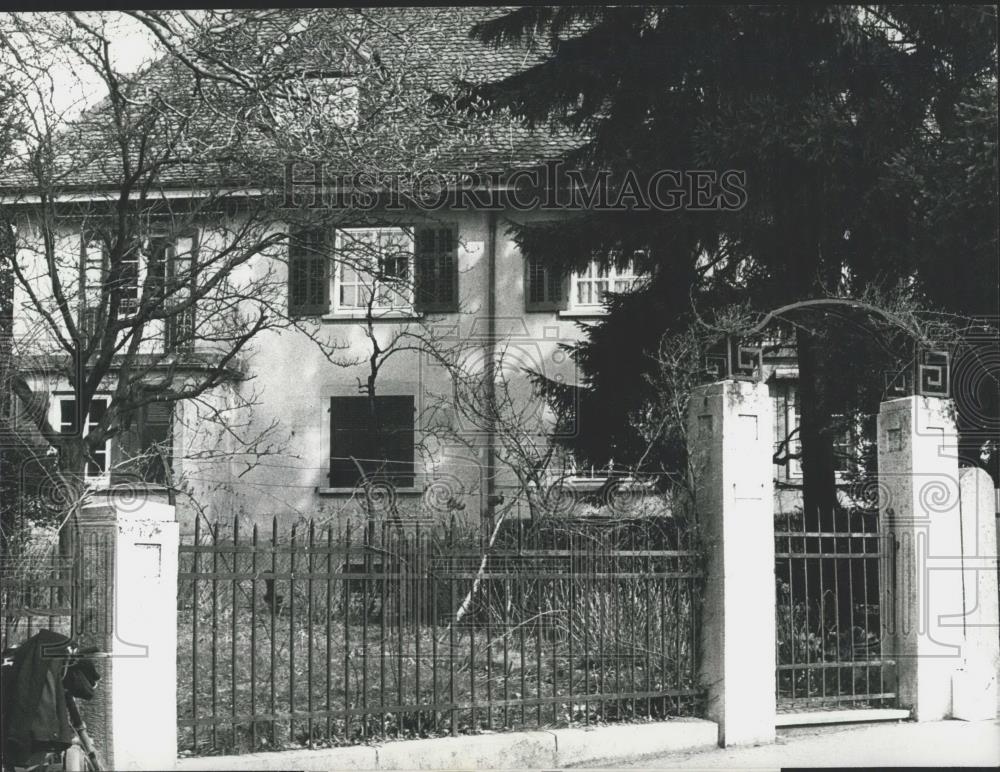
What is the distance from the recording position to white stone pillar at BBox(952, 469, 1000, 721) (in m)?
8.87

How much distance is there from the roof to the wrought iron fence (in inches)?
193

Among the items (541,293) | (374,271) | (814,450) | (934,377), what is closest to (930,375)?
(934,377)

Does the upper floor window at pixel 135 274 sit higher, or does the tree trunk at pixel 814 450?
the upper floor window at pixel 135 274

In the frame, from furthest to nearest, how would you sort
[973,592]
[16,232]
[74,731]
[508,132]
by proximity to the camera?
[508,132]
[16,232]
[973,592]
[74,731]

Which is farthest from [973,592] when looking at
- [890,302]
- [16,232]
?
[16,232]

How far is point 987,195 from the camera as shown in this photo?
10.6 metres

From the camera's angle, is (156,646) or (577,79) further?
(577,79)

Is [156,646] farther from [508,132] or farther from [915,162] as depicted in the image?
[508,132]

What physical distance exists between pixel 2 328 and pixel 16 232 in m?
1.35

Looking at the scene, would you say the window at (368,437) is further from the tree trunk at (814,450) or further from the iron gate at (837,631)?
the iron gate at (837,631)

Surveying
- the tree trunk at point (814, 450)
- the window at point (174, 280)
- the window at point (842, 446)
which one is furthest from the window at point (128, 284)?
the window at point (842, 446)

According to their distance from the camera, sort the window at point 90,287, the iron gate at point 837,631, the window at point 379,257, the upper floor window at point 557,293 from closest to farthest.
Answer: the iron gate at point 837,631, the window at point 90,287, the window at point 379,257, the upper floor window at point 557,293

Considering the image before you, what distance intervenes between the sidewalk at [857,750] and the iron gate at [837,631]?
0.36 meters

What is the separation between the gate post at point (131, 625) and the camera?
20.6 feet
